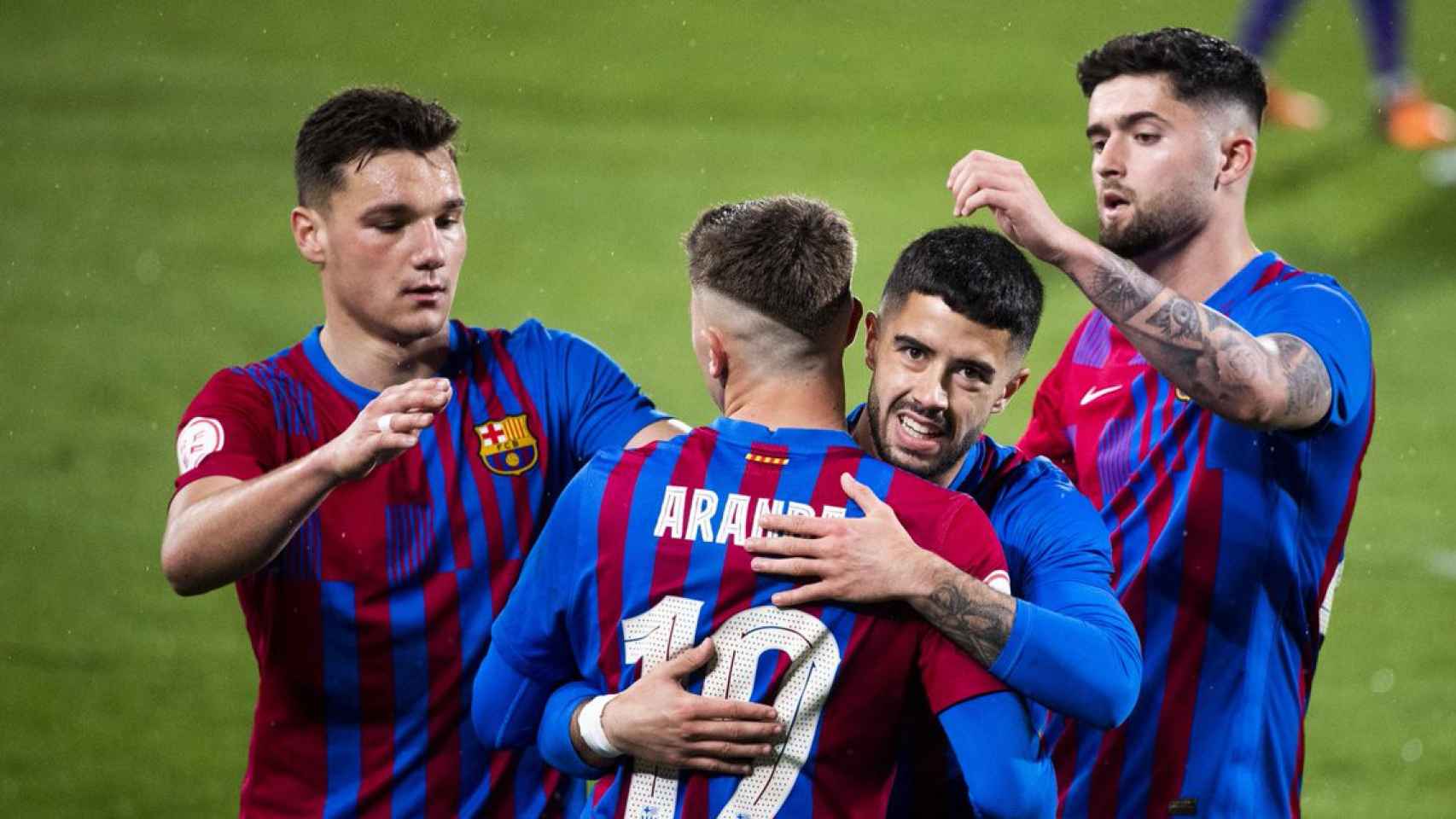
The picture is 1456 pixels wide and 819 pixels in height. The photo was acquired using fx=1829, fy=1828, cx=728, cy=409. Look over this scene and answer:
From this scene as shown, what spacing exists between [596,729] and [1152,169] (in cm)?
167

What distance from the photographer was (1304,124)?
476 inches

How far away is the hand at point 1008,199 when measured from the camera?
10.1 ft

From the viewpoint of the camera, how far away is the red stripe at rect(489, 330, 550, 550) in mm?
3602

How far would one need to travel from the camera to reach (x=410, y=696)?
11.6 feet

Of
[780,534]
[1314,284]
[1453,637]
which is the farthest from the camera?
[1453,637]

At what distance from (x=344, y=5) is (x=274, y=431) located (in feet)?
37.0

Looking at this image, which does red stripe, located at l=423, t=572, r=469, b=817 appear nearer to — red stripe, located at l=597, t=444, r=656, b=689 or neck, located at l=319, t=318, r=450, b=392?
neck, located at l=319, t=318, r=450, b=392

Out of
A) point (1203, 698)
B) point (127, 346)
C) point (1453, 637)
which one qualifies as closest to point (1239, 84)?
point (1203, 698)

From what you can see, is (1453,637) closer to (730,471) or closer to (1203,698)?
(1203,698)

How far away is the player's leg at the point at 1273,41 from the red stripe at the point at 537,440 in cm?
819

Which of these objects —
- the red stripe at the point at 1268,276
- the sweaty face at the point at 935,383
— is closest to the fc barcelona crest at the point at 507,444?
the sweaty face at the point at 935,383

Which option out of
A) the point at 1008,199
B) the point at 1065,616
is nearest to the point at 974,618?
the point at 1065,616

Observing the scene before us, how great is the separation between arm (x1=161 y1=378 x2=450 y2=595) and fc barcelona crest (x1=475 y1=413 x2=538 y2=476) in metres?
0.50

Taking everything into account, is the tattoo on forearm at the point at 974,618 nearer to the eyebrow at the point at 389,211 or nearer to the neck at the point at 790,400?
the neck at the point at 790,400
